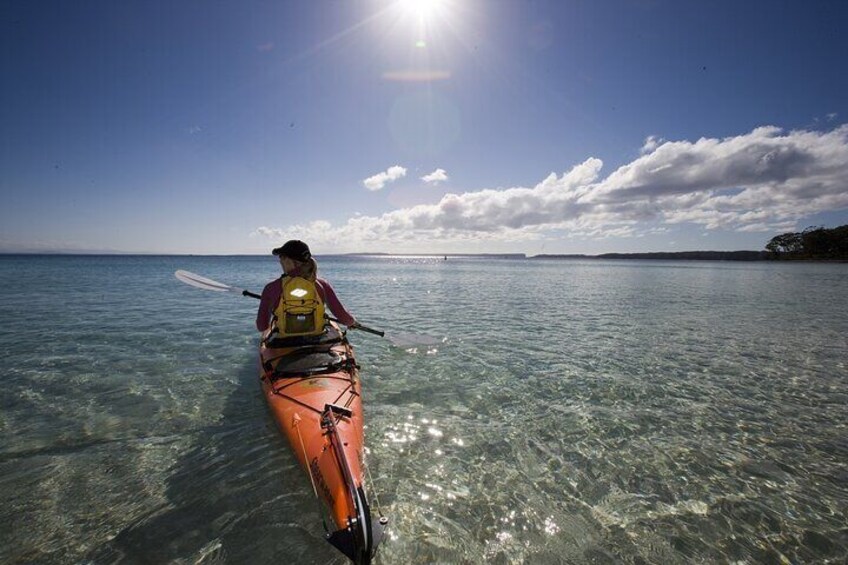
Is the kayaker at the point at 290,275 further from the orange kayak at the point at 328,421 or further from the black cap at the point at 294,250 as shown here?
the orange kayak at the point at 328,421

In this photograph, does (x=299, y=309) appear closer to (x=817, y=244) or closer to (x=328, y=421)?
(x=328, y=421)

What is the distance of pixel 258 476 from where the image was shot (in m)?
4.93

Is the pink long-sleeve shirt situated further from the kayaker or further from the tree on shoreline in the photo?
the tree on shoreline

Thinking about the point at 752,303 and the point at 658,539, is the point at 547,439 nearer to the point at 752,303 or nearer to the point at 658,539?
the point at 658,539

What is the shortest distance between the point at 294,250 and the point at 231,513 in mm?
4372

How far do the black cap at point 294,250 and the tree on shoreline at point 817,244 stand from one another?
549 feet

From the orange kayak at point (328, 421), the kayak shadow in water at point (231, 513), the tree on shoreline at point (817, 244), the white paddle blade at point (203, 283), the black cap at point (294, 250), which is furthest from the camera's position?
the tree on shoreline at point (817, 244)

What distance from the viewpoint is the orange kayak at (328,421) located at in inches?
Result: 122

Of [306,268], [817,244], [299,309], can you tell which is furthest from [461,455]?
[817,244]

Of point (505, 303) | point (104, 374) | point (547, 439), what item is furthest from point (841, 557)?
point (505, 303)

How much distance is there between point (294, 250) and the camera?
7.00m

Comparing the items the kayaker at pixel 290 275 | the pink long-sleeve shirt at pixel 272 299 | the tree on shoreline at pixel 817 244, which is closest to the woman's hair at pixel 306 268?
the kayaker at pixel 290 275

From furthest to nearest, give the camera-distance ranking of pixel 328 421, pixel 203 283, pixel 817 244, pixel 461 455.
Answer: pixel 817 244 → pixel 203 283 → pixel 461 455 → pixel 328 421

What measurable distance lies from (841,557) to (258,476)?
6778 millimetres
